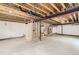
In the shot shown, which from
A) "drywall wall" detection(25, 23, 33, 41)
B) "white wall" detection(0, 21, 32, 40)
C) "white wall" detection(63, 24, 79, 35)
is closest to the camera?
"white wall" detection(63, 24, 79, 35)

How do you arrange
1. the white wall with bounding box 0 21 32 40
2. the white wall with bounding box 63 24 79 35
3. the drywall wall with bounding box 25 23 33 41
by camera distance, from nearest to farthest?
the white wall with bounding box 63 24 79 35 → the white wall with bounding box 0 21 32 40 → the drywall wall with bounding box 25 23 33 41

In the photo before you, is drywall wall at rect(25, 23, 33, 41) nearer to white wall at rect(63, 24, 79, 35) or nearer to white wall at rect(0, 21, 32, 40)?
white wall at rect(0, 21, 32, 40)

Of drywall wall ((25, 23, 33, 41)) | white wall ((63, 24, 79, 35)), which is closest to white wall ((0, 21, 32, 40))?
drywall wall ((25, 23, 33, 41))

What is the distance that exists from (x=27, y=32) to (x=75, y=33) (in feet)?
7.68

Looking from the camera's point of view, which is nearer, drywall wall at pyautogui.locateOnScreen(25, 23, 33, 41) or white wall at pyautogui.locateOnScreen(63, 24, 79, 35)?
white wall at pyautogui.locateOnScreen(63, 24, 79, 35)

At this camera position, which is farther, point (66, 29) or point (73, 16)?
point (66, 29)

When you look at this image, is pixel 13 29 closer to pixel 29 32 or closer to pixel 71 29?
pixel 29 32

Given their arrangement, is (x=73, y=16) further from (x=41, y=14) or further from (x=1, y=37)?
(x=1, y=37)

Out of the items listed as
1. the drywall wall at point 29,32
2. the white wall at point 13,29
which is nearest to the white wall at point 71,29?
the white wall at point 13,29

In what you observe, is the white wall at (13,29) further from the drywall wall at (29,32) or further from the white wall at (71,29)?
the white wall at (71,29)

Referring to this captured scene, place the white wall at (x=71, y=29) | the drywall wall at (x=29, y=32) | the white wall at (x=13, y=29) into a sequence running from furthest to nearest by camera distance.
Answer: the drywall wall at (x=29, y=32) → the white wall at (x=13, y=29) → the white wall at (x=71, y=29)

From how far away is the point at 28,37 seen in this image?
14.2 ft
